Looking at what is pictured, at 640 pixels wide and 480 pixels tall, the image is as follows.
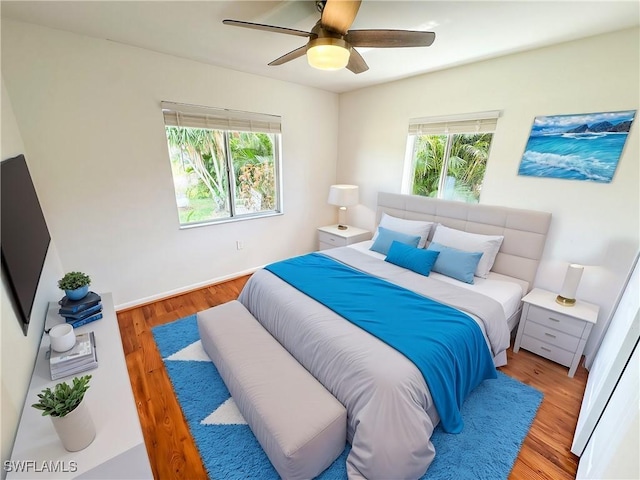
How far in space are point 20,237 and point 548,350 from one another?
3.53 m

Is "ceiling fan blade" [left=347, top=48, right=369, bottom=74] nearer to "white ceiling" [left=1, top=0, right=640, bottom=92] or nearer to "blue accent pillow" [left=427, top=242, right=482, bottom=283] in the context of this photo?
"white ceiling" [left=1, top=0, right=640, bottom=92]

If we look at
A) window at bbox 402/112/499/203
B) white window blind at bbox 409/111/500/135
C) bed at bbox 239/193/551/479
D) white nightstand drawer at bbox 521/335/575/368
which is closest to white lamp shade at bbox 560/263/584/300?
bed at bbox 239/193/551/479

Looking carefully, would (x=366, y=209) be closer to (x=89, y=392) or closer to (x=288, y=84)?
(x=288, y=84)

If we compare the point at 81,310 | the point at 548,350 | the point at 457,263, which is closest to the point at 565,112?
the point at 457,263

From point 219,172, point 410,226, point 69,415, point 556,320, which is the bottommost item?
point 556,320

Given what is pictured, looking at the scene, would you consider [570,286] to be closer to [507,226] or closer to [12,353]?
[507,226]

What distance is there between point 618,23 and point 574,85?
1.26ft

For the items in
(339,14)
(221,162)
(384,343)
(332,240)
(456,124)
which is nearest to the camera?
(339,14)

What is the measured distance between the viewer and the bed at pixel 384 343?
1.27 metres

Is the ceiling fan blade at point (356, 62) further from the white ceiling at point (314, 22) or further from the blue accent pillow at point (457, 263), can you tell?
the blue accent pillow at point (457, 263)

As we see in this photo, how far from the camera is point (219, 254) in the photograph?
10.9ft

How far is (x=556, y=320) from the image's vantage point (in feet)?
6.74

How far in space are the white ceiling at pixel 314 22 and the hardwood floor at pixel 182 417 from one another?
2441 mm

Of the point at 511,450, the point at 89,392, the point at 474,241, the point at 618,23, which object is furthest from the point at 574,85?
the point at 89,392
